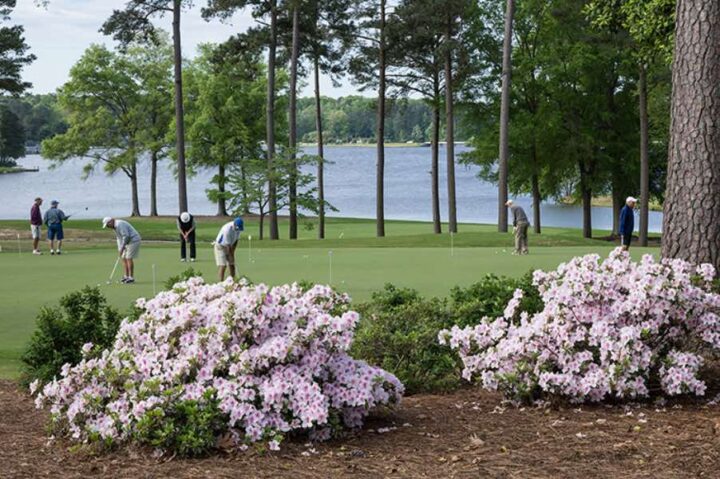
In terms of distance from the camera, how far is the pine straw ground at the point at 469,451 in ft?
21.7

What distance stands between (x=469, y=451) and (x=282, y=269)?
15792 millimetres

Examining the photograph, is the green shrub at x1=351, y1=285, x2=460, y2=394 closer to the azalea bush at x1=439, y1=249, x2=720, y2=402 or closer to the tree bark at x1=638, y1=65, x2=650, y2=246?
the azalea bush at x1=439, y1=249, x2=720, y2=402

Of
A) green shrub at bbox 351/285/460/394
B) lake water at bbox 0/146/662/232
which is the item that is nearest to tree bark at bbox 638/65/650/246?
lake water at bbox 0/146/662/232

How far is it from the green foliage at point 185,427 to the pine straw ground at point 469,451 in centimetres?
12

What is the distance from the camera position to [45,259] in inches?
1109

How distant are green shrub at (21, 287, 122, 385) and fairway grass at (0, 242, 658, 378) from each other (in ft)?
4.30

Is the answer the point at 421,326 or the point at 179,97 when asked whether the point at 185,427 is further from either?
the point at 179,97

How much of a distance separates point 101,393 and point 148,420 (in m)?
0.67

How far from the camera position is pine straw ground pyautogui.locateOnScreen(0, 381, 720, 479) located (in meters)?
6.61

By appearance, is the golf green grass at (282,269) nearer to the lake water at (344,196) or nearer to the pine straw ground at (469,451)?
the pine straw ground at (469,451)

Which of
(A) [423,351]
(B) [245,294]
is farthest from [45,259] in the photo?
(B) [245,294]

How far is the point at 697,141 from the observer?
402 inches

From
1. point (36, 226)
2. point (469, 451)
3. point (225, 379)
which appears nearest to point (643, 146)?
point (36, 226)

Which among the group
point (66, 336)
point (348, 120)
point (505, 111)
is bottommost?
point (66, 336)
